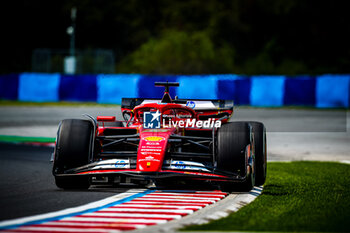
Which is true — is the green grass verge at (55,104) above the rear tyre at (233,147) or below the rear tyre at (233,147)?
above

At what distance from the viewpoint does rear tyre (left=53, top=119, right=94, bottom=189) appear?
27.3 ft

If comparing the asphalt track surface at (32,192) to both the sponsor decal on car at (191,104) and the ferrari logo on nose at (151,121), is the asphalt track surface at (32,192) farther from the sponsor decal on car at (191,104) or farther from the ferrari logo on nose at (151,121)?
the sponsor decal on car at (191,104)

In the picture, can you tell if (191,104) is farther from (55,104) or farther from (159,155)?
(55,104)

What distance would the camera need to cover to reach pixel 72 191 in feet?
28.0

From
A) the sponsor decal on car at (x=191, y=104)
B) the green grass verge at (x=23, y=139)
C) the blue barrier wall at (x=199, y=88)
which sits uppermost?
the blue barrier wall at (x=199, y=88)

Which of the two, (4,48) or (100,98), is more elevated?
(4,48)

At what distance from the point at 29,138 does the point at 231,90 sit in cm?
1851

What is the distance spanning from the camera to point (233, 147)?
8188mm

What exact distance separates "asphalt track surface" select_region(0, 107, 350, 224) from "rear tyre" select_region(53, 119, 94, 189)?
0.31 metres

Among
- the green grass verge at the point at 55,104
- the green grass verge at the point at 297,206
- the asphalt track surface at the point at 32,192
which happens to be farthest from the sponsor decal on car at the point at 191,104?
the green grass verge at the point at 55,104

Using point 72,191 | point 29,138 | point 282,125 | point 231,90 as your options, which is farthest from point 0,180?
point 231,90

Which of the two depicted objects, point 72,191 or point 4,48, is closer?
point 72,191

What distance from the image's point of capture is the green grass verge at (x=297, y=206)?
643 centimetres

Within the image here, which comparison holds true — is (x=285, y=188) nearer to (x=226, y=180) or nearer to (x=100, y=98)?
(x=226, y=180)
